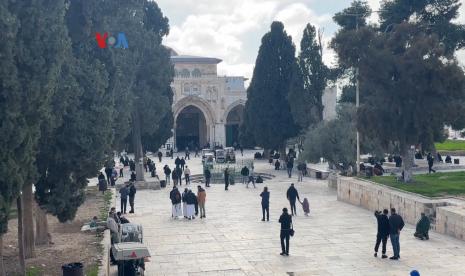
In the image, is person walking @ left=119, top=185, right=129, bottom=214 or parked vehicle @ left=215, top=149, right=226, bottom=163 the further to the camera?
parked vehicle @ left=215, top=149, right=226, bottom=163

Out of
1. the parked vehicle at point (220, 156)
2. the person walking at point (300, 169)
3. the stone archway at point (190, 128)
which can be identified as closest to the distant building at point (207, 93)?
the stone archway at point (190, 128)

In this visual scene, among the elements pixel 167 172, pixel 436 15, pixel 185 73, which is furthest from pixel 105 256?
pixel 185 73

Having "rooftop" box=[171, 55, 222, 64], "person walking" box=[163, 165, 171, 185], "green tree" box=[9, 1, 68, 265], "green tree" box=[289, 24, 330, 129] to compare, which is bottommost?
"person walking" box=[163, 165, 171, 185]

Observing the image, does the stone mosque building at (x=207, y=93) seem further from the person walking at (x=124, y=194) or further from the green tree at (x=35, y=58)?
the green tree at (x=35, y=58)

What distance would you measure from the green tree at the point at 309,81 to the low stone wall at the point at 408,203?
13806mm

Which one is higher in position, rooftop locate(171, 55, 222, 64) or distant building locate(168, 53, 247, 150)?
rooftop locate(171, 55, 222, 64)

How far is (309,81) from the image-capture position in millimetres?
36469

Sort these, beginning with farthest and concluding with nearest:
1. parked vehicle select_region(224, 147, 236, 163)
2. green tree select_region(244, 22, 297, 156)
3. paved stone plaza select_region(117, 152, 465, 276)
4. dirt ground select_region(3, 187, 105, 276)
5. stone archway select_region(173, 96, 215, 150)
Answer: stone archway select_region(173, 96, 215, 150), parked vehicle select_region(224, 147, 236, 163), green tree select_region(244, 22, 297, 156), paved stone plaza select_region(117, 152, 465, 276), dirt ground select_region(3, 187, 105, 276)

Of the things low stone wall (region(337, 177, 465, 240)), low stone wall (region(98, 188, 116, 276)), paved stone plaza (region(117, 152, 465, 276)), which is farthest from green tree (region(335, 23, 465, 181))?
low stone wall (region(98, 188, 116, 276))

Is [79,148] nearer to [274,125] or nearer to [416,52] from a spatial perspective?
[416,52]

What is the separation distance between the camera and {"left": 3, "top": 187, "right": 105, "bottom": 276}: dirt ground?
11938 mm

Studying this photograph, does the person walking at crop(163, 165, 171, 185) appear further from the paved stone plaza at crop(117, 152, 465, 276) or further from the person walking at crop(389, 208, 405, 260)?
the person walking at crop(389, 208, 405, 260)

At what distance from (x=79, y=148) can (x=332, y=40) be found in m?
11.8

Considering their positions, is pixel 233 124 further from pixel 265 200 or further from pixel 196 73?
pixel 265 200
